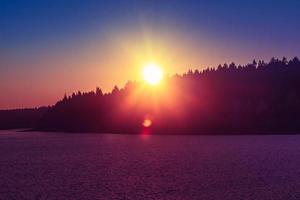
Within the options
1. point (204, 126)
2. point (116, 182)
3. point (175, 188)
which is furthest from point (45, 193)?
point (204, 126)

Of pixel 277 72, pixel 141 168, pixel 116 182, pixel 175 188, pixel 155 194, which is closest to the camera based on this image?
pixel 155 194

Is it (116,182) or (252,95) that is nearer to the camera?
(116,182)

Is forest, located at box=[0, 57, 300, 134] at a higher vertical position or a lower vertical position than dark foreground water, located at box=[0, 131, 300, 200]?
higher

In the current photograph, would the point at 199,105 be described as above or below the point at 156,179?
above

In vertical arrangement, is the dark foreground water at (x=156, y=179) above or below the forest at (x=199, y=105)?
below

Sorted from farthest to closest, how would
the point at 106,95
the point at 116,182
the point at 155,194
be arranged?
the point at 106,95 → the point at 116,182 → the point at 155,194

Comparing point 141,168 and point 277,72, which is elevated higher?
point 277,72

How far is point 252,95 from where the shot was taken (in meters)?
132

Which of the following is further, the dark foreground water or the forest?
the forest

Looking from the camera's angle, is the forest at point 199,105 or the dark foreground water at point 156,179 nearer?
the dark foreground water at point 156,179

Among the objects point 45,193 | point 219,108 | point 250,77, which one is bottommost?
point 45,193

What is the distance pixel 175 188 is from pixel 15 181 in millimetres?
10230

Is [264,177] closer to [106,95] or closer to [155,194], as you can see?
[155,194]

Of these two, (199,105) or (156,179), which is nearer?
(156,179)
